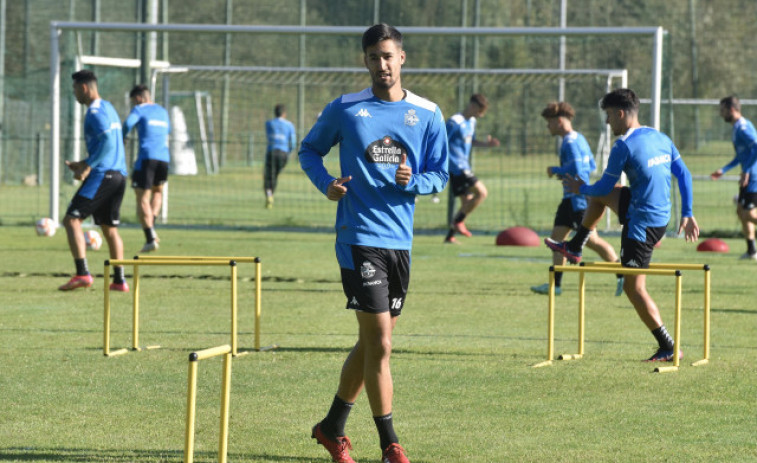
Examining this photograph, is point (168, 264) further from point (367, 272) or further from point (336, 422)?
point (367, 272)

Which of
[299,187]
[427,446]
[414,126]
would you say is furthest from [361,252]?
[299,187]

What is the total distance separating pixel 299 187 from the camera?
29781 mm

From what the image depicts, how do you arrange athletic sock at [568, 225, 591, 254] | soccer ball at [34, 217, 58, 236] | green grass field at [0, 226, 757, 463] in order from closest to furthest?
green grass field at [0, 226, 757, 463] < athletic sock at [568, 225, 591, 254] < soccer ball at [34, 217, 58, 236]

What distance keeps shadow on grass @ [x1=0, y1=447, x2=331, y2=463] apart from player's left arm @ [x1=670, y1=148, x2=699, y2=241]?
4487 millimetres

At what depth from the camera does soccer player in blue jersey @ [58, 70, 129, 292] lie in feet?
41.3

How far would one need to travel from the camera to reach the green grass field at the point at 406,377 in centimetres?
634

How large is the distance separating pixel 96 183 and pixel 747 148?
8863 millimetres

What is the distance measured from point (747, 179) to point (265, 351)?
947cm

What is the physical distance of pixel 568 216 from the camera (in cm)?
1290

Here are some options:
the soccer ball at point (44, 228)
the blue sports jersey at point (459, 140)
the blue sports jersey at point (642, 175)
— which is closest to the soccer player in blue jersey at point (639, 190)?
the blue sports jersey at point (642, 175)

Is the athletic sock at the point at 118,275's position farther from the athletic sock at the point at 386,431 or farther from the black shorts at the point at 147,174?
the athletic sock at the point at 386,431

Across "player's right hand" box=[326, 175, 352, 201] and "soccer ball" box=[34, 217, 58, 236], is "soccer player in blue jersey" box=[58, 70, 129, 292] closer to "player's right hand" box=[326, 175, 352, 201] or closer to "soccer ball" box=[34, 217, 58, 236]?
"soccer ball" box=[34, 217, 58, 236]

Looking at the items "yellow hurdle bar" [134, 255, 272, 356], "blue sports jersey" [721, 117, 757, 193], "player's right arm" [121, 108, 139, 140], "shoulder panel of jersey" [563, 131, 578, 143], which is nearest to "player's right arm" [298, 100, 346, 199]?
"yellow hurdle bar" [134, 255, 272, 356]

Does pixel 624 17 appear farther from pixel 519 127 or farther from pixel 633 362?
pixel 633 362
